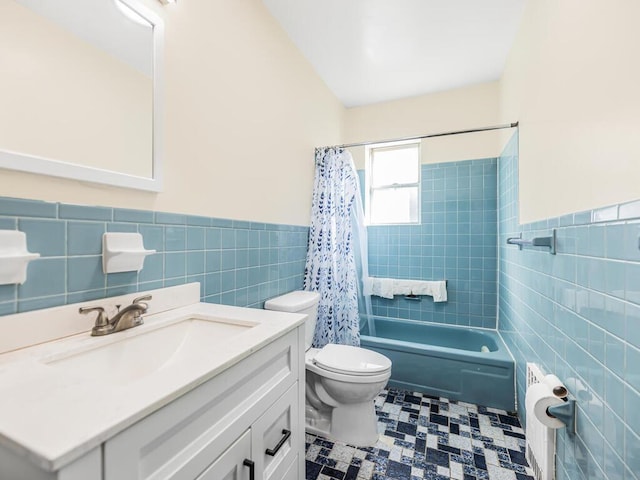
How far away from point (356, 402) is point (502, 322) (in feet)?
5.06

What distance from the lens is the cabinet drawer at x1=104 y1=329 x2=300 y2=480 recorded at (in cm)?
47

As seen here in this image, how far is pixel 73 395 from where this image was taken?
1.66 ft

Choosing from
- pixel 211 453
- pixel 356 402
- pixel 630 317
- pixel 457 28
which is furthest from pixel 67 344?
pixel 457 28

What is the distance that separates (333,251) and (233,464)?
162 centimetres

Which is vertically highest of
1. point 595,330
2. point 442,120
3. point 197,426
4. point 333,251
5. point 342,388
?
point 442,120

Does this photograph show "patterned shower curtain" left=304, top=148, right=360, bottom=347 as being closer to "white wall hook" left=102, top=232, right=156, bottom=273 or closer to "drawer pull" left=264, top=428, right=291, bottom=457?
"drawer pull" left=264, top=428, right=291, bottom=457

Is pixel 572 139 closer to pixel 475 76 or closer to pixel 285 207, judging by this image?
pixel 285 207

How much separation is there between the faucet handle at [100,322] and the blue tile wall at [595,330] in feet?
4.61

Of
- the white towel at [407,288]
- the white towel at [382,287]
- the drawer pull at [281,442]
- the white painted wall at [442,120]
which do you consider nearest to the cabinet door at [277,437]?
the drawer pull at [281,442]

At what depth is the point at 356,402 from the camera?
1.58 metres

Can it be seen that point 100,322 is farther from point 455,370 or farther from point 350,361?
point 455,370

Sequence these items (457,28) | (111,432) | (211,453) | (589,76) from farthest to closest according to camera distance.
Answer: (457,28) < (589,76) < (211,453) < (111,432)

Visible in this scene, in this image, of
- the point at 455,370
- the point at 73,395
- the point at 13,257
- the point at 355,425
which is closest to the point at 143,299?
the point at 13,257

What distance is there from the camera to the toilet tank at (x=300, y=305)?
1678mm
